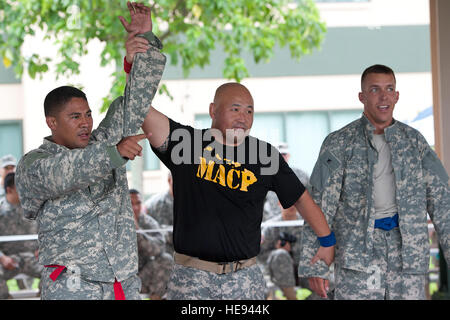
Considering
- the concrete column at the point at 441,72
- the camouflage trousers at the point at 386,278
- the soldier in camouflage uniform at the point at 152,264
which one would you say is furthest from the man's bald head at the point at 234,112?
the soldier in camouflage uniform at the point at 152,264

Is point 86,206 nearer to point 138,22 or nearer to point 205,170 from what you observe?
point 205,170

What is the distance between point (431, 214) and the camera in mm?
4121

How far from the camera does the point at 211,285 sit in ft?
11.1

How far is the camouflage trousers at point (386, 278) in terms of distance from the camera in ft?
13.0

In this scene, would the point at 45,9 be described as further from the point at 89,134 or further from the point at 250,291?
the point at 250,291

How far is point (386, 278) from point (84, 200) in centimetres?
193

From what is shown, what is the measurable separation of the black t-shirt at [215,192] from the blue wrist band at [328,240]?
1.79 feet

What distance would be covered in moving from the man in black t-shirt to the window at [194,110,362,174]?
591 cm

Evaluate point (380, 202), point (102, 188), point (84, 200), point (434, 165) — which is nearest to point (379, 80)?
point (434, 165)

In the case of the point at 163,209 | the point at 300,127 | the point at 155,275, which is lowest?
the point at 155,275

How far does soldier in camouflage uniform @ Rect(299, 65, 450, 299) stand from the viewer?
3.97 meters

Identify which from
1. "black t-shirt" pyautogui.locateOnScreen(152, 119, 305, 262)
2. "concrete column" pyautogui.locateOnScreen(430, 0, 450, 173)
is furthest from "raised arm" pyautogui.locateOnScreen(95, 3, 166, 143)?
"concrete column" pyautogui.locateOnScreen(430, 0, 450, 173)
